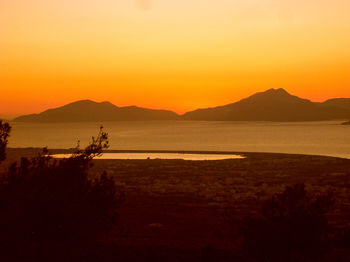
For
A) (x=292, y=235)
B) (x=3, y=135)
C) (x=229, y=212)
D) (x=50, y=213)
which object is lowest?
(x=229, y=212)

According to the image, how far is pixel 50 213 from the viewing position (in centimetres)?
1241

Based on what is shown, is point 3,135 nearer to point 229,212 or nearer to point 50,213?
point 50,213

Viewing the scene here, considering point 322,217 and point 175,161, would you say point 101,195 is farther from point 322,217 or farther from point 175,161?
point 175,161

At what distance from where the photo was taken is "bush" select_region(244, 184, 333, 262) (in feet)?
41.8

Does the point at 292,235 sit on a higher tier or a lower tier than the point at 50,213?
lower

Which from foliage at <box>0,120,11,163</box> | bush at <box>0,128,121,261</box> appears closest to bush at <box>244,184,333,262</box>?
bush at <box>0,128,121,261</box>

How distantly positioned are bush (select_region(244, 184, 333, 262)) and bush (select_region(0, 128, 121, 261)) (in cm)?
398

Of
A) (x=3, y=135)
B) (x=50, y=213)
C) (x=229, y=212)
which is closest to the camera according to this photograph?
(x=50, y=213)

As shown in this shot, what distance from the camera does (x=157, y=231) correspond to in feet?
67.0

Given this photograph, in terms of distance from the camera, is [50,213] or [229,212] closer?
[50,213]

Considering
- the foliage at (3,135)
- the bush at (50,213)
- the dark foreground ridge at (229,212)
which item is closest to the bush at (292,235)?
the dark foreground ridge at (229,212)

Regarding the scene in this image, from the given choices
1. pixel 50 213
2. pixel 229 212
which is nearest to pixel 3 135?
pixel 50 213

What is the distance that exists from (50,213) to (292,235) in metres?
6.42

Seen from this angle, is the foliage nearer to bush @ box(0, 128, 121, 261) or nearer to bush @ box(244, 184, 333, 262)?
bush @ box(0, 128, 121, 261)
